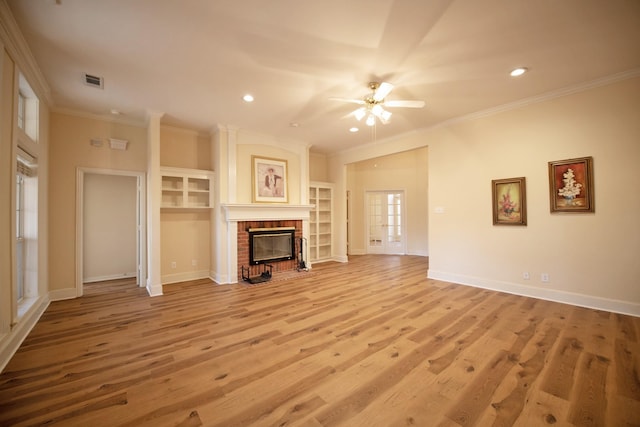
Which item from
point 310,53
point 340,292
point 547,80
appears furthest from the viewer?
point 340,292

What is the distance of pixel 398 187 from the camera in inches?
313

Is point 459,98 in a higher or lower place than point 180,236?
higher

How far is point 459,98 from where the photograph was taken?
3672mm

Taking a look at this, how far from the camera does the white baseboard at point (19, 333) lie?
2162 millimetres

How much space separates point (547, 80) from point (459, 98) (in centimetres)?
96

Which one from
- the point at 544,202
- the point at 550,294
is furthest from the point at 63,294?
the point at 544,202

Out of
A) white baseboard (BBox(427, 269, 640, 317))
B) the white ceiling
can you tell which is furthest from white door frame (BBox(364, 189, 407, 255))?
the white ceiling

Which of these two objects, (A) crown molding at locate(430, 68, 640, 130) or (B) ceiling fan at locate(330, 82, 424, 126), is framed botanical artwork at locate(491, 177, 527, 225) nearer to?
(A) crown molding at locate(430, 68, 640, 130)

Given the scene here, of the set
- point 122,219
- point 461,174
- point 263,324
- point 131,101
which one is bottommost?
point 263,324

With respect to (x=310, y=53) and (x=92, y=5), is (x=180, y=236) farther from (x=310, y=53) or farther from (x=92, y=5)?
(x=310, y=53)

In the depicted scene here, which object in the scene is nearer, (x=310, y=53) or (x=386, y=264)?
(x=310, y=53)

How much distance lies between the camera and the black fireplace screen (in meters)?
5.08

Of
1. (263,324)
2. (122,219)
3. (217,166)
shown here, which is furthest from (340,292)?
(122,219)

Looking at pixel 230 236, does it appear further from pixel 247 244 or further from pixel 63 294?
pixel 63 294
